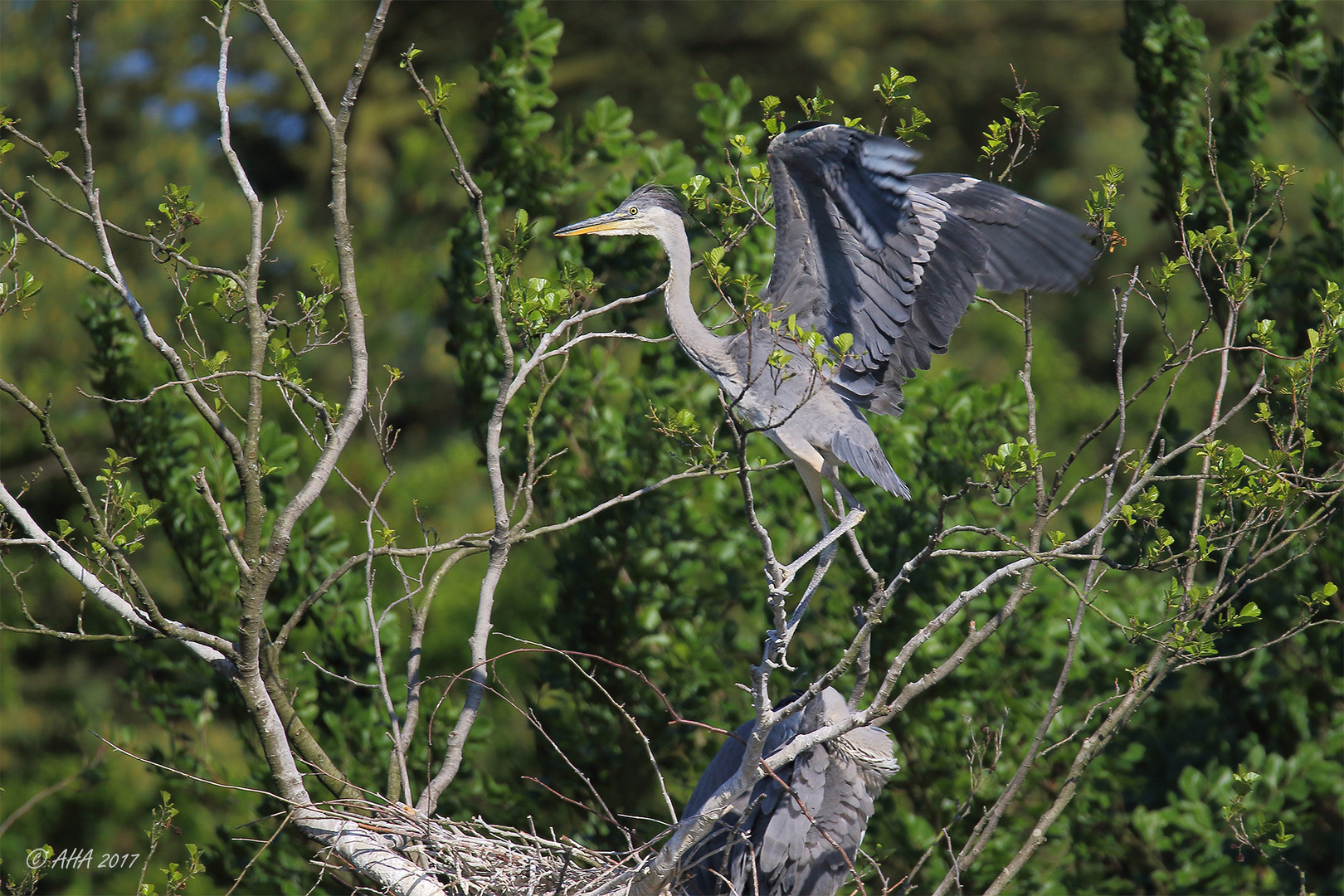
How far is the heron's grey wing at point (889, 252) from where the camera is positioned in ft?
10.0

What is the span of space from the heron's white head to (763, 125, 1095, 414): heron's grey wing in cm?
47

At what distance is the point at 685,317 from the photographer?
11.5 feet

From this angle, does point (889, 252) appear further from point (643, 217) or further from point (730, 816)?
point (730, 816)

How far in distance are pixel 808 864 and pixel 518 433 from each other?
2041 mm

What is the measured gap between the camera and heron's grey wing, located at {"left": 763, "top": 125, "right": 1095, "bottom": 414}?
10.0ft

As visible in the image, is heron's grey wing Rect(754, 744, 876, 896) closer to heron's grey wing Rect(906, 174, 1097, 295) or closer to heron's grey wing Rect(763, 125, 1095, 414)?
heron's grey wing Rect(763, 125, 1095, 414)

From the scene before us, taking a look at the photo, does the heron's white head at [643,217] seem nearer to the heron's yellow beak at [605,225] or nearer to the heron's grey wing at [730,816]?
the heron's yellow beak at [605,225]

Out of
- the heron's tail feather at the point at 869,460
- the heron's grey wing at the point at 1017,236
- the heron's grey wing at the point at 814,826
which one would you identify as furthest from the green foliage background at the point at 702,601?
the heron's tail feather at the point at 869,460

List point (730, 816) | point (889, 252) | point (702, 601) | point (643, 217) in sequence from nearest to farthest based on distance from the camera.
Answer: point (889, 252), point (730, 816), point (643, 217), point (702, 601)

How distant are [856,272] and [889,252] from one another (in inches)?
5.0

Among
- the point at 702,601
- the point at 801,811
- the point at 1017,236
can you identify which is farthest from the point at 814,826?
the point at 1017,236

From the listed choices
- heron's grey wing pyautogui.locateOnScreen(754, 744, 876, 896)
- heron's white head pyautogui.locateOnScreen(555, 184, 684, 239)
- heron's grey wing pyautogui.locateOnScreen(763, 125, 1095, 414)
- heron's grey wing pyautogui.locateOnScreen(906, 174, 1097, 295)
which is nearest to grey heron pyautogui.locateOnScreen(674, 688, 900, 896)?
heron's grey wing pyautogui.locateOnScreen(754, 744, 876, 896)

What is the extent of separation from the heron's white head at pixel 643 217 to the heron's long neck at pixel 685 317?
0.10 feet

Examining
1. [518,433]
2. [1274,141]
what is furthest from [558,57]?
[518,433]
